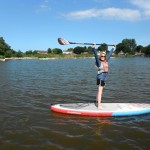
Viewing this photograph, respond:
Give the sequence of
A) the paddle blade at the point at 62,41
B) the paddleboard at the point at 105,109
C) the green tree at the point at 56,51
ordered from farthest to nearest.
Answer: the green tree at the point at 56,51 → the paddle blade at the point at 62,41 → the paddleboard at the point at 105,109

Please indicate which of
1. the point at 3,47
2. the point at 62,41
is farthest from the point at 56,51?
the point at 62,41

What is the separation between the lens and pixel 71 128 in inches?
434

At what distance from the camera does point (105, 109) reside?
13.2 metres

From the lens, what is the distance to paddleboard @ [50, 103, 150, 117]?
1270cm

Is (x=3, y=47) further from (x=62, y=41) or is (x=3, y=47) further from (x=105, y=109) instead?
(x=105, y=109)

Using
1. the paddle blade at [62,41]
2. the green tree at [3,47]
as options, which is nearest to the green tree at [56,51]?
the green tree at [3,47]

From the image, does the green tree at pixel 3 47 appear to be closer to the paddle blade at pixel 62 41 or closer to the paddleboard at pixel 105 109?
the paddle blade at pixel 62 41

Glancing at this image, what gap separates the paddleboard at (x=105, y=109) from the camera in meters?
12.7

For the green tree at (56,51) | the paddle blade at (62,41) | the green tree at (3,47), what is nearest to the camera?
the paddle blade at (62,41)

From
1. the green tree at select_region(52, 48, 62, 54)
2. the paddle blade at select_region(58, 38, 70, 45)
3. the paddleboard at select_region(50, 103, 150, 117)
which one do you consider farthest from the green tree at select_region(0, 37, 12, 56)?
the paddleboard at select_region(50, 103, 150, 117)

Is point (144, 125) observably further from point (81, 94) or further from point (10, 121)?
point (81, 94)

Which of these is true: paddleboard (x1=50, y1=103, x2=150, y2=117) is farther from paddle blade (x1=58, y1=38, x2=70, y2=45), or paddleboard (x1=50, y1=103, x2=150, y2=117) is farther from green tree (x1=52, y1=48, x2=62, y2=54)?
green tree (x1=52, y1=48, x2=62, y2=54)

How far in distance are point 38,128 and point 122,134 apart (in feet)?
10.4

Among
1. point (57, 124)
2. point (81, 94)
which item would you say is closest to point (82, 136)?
point (57, 124)
